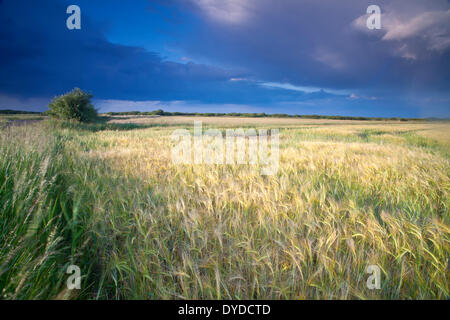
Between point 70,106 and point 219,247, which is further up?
point 70,106

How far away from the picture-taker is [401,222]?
1975 mm

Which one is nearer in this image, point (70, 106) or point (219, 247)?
point (219, 247)

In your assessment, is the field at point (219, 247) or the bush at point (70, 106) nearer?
the field at point (219, 247)

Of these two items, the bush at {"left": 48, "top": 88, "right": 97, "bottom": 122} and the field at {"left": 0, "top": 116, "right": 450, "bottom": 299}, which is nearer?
the field at {"left": 0, "top": 116, "right": 450, "bottom": 299}

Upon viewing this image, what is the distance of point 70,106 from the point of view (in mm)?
20969

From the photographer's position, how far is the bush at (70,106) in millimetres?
20789

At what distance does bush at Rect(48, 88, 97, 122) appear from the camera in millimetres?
20789

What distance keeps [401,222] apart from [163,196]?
8.58 ft

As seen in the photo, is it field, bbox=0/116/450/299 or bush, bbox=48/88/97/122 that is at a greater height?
bush, bbox=48/88/97/122

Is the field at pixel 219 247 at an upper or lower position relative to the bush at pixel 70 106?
lower
